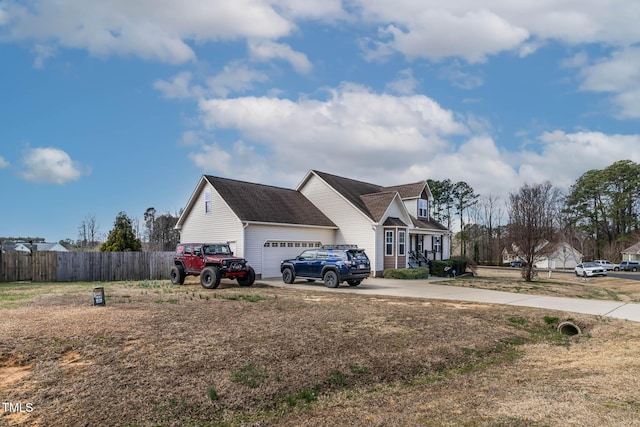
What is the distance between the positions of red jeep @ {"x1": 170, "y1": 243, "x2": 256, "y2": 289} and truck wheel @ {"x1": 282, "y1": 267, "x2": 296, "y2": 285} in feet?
9.08

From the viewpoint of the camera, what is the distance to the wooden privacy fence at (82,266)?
21119mm

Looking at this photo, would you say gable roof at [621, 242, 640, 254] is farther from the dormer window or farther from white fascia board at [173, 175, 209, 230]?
white fascia board at [173, 175, 209, 230]

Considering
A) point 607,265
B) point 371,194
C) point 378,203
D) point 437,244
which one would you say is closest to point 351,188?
point 371,194

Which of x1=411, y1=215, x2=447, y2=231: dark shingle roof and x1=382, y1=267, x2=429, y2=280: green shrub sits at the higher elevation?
x1=411, y1=215, x2=447, y2=231: dark shingle roof

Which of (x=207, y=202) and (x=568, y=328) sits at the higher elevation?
(x=207, y=202)

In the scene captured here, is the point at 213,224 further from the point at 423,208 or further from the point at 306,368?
the point at 306,368

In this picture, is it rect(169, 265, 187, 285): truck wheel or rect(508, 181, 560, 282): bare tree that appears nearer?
rect(169, 265, 187, 285): truck wheel

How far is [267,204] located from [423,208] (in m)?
14.7

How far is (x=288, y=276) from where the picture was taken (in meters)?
21.0

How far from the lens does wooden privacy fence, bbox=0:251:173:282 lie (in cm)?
2112

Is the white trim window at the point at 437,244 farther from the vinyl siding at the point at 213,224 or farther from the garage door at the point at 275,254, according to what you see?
the vinyl siding at the point at 213,224

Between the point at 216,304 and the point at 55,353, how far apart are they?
18.1ft

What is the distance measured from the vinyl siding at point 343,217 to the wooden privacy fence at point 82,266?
34.5 feet

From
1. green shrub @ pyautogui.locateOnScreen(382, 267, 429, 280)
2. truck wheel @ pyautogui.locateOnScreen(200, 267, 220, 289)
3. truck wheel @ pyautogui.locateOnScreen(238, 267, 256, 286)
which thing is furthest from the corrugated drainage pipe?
green shrub @ pyautogui.locateOnScreen(382, 267, 429, 280)
